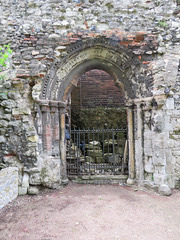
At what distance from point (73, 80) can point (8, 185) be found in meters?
2.73

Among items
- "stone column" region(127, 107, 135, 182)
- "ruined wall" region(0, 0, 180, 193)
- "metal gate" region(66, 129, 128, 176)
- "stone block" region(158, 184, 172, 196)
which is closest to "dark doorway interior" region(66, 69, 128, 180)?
"metal gate" region(66, 129, 128, 176)

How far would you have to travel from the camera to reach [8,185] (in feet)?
10.6

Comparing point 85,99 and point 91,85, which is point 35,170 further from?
point 91,85

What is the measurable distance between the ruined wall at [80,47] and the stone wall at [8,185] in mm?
208

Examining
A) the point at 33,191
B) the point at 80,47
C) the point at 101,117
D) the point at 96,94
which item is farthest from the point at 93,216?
the point at 96,94

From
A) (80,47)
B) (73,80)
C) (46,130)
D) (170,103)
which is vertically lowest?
(46,130)

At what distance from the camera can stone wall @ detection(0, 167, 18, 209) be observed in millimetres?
3034

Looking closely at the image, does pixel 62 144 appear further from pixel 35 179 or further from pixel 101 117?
pixel 101 117

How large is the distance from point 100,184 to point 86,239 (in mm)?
2056

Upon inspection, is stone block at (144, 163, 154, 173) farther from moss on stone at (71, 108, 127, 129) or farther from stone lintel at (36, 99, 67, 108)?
moss on stone at (71, 108, 127, 129)

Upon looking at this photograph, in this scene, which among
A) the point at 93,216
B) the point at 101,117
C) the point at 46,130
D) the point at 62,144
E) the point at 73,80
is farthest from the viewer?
the point at 101,117

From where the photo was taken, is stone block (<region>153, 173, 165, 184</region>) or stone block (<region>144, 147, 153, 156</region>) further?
stone block (<region>144, 147, 153, 156</region>)

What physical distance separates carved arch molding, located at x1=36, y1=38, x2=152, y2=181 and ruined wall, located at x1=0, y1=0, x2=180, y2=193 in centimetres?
7

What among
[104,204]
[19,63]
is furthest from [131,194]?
[19,63]
